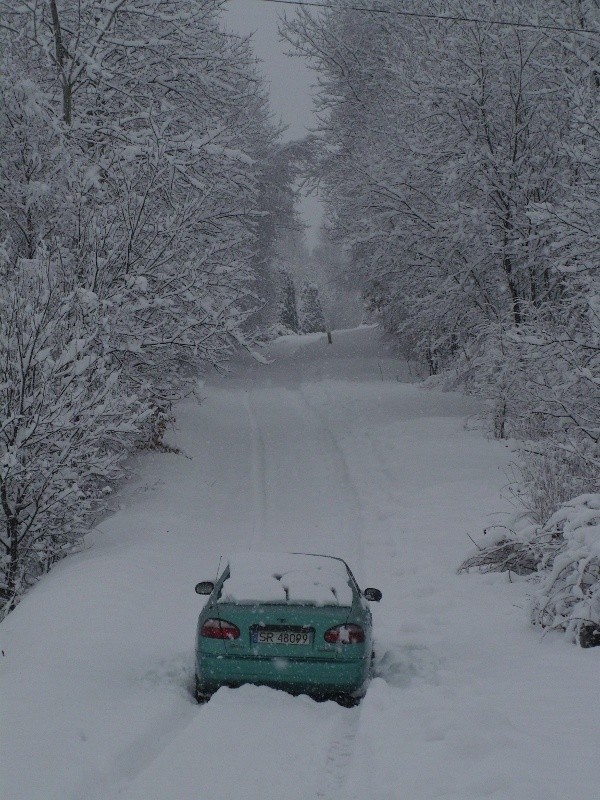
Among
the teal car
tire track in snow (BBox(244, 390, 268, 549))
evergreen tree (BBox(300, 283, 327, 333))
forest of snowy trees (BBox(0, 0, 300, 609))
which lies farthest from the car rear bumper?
evergreen tree (BBox(300, 283, 327, 333))

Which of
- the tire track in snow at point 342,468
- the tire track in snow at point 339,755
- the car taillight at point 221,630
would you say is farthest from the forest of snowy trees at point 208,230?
the car taillight at point 221,630

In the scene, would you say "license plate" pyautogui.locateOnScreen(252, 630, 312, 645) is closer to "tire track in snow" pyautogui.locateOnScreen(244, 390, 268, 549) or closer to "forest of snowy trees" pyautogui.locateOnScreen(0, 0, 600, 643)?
"forest of snowy trees" pyautogui.locateOnScreen(0, 0, 600, 643)

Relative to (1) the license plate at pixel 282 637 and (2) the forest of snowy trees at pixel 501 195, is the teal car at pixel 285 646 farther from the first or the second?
(2) the forest of snowy trees at pixel 501 195

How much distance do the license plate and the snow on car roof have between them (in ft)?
0.89

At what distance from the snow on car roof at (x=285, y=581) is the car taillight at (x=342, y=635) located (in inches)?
9.7

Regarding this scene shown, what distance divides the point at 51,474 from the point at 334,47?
20637mm

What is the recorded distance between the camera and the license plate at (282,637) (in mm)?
5895

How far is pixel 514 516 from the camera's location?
9.09 metres

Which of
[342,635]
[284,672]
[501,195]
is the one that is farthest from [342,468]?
[284,672]

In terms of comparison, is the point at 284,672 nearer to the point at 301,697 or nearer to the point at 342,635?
the point at 301,697

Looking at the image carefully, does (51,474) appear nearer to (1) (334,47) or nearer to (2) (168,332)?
(2) (168,332)

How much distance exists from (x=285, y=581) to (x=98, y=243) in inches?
286

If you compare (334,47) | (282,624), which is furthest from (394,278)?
(282,624)

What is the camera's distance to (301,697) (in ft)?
19.4
